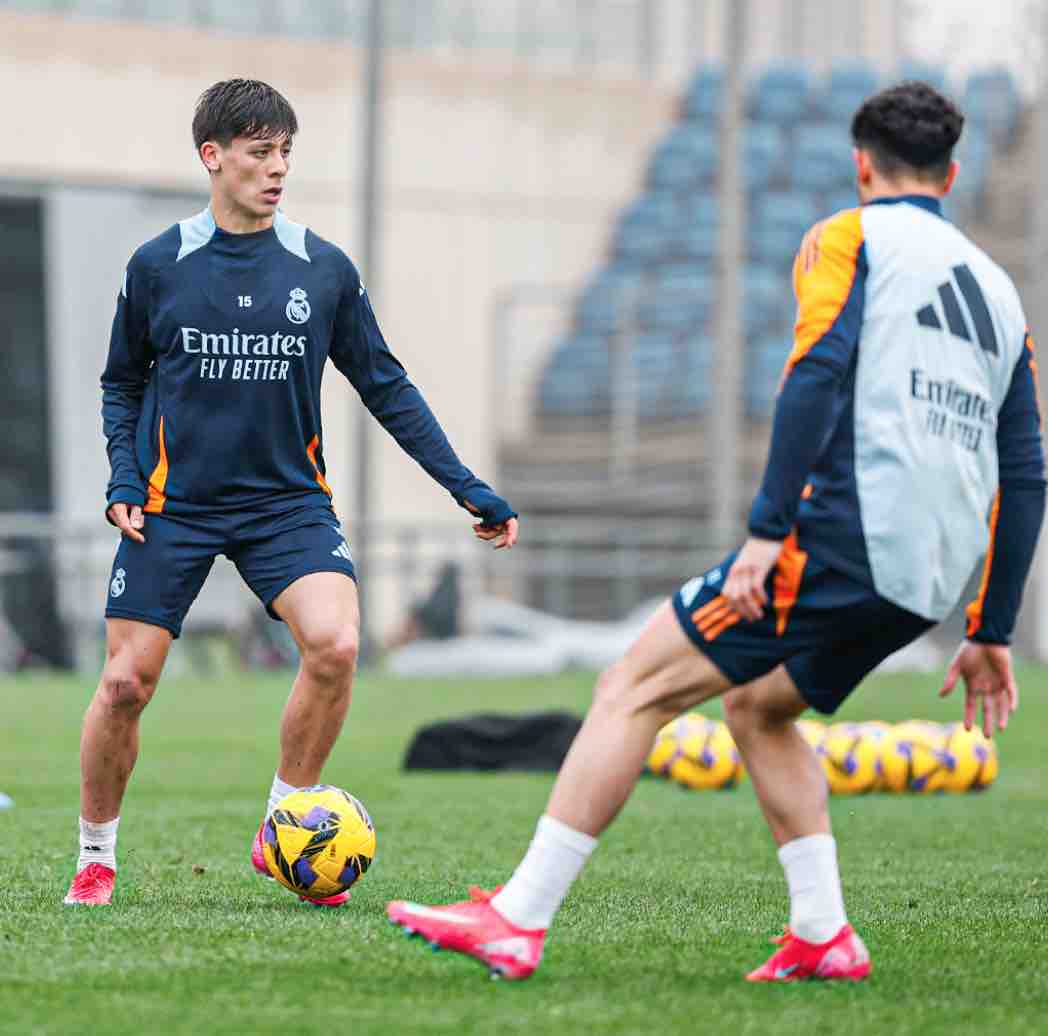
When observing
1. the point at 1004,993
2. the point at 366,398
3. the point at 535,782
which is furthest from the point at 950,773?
the point at 1004,993

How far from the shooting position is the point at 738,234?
→ 2241 cm

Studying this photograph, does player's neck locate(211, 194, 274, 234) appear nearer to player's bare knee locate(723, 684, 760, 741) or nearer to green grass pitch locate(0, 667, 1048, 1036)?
green grass pitch locate(0, 667, 1048, 1036)

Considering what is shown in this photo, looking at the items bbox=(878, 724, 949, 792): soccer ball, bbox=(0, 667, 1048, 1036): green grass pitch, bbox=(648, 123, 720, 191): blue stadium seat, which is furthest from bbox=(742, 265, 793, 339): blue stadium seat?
bbox=(878, 724, 949, 792): soccer ball

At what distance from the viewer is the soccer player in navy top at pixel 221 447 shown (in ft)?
17.1

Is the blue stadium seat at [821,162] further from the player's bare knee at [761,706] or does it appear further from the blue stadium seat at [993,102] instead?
the player's bare knee at [761,706]

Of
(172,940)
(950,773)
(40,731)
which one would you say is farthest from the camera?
(40,731)

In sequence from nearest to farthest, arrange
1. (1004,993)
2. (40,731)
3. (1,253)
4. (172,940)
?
1. (1004,993)
2. (172,940)
3. (40,731)
4. (1,253)

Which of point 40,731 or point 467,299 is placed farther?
point 467,299

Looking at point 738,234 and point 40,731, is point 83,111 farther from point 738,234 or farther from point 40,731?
point 40,731

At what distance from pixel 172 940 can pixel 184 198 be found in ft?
73.3

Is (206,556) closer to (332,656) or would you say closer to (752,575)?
(332,656)

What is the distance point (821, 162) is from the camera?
2789 cm

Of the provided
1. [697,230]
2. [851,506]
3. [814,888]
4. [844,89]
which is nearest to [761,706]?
[814,888]

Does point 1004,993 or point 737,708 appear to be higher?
point 737,708
